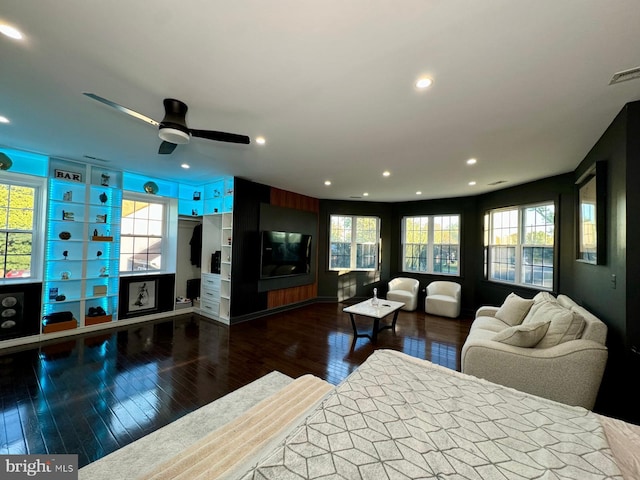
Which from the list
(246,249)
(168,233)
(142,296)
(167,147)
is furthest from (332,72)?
(142,296)

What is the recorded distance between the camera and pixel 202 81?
74.7 inches

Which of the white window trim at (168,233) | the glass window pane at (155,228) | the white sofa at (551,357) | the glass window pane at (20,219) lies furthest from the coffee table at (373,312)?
the glass window pane at (20,219)

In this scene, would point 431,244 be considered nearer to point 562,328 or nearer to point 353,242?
point 353,242

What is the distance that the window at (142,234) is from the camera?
480 cm

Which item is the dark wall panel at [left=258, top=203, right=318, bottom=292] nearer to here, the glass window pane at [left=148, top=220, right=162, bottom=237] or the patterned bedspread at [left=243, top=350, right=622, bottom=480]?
the glass window pane at [left=148, top=220, right=162, bottom=237]

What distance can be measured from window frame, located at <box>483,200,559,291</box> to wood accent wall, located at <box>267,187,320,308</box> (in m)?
3.93

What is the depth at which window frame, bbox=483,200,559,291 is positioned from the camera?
13.9ft

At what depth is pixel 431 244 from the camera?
254 inches

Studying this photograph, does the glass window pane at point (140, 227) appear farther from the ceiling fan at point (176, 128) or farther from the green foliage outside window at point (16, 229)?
the ceiling fan at point (176, 128)

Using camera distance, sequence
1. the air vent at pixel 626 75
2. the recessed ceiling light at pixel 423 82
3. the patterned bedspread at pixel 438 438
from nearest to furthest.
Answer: the patterned bedspread at pixel 438 438, the air vent at pixel 626 75, the recessed ceiling light at pixel 423 82

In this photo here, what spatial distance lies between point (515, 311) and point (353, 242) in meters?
3.98

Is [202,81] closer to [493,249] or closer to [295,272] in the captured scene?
[295,272]

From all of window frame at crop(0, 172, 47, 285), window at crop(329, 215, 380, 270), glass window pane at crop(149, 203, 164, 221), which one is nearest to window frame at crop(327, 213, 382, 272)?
window at crop(329, 215, 380, 270)

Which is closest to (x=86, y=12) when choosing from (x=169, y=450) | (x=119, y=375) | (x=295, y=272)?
(x=169, y=450)
